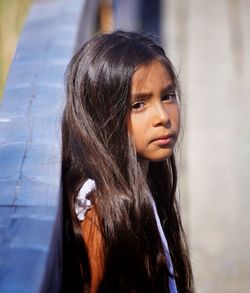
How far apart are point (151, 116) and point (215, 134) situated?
5.81 meters

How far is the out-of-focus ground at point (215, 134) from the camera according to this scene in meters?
5.90

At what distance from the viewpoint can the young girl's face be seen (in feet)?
7.16

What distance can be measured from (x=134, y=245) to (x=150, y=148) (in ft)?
0.85

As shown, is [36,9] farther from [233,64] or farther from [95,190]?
[233,64]

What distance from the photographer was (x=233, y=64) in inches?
377

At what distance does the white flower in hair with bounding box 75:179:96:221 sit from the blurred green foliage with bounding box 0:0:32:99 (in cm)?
239

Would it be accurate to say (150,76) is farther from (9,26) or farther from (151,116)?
(9,26)

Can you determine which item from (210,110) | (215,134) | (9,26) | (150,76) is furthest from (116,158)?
(210,110)

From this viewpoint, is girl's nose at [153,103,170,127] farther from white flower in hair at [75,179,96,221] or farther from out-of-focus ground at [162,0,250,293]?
out-of-focus ground at [162,0,250,293]

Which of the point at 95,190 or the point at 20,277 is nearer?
the point at 20,277

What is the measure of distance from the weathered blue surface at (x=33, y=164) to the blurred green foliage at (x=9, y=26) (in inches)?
31.8

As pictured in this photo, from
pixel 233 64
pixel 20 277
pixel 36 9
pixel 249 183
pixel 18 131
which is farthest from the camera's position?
pixel 233 64

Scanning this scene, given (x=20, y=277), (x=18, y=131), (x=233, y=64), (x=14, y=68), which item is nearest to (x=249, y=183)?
(x=233, y=64)

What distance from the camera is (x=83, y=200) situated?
2.07 metres
